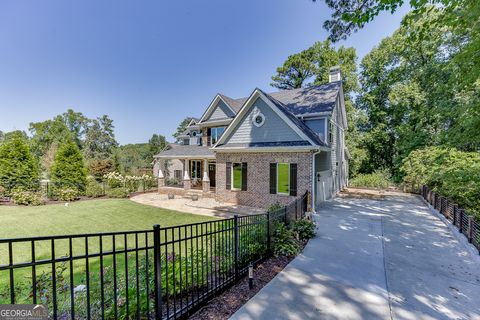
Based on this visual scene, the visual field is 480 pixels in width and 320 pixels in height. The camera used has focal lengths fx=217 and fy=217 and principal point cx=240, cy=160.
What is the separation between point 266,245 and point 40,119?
194 ft

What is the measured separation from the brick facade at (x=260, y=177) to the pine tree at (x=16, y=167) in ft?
45.9

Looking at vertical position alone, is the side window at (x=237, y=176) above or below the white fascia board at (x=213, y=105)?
below

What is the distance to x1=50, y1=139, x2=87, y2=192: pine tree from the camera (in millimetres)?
17156

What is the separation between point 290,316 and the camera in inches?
137

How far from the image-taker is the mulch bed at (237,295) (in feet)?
11.4

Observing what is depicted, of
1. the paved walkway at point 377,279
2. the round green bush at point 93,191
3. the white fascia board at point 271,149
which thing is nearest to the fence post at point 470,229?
the paved walkway at point 377,279

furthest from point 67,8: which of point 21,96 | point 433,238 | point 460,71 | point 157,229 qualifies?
point 21,96

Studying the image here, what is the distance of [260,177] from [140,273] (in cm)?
906

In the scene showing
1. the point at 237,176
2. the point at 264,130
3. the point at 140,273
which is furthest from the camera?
the point at 237,176

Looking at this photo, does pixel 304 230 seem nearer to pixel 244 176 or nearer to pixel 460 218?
pixel 460 218

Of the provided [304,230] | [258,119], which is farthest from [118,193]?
[304,230]

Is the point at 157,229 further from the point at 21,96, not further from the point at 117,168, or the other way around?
the point at 21,96

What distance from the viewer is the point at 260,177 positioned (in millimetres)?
12336

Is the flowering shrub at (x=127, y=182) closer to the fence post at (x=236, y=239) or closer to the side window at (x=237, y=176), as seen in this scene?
the side window at (x=237, y=176)
